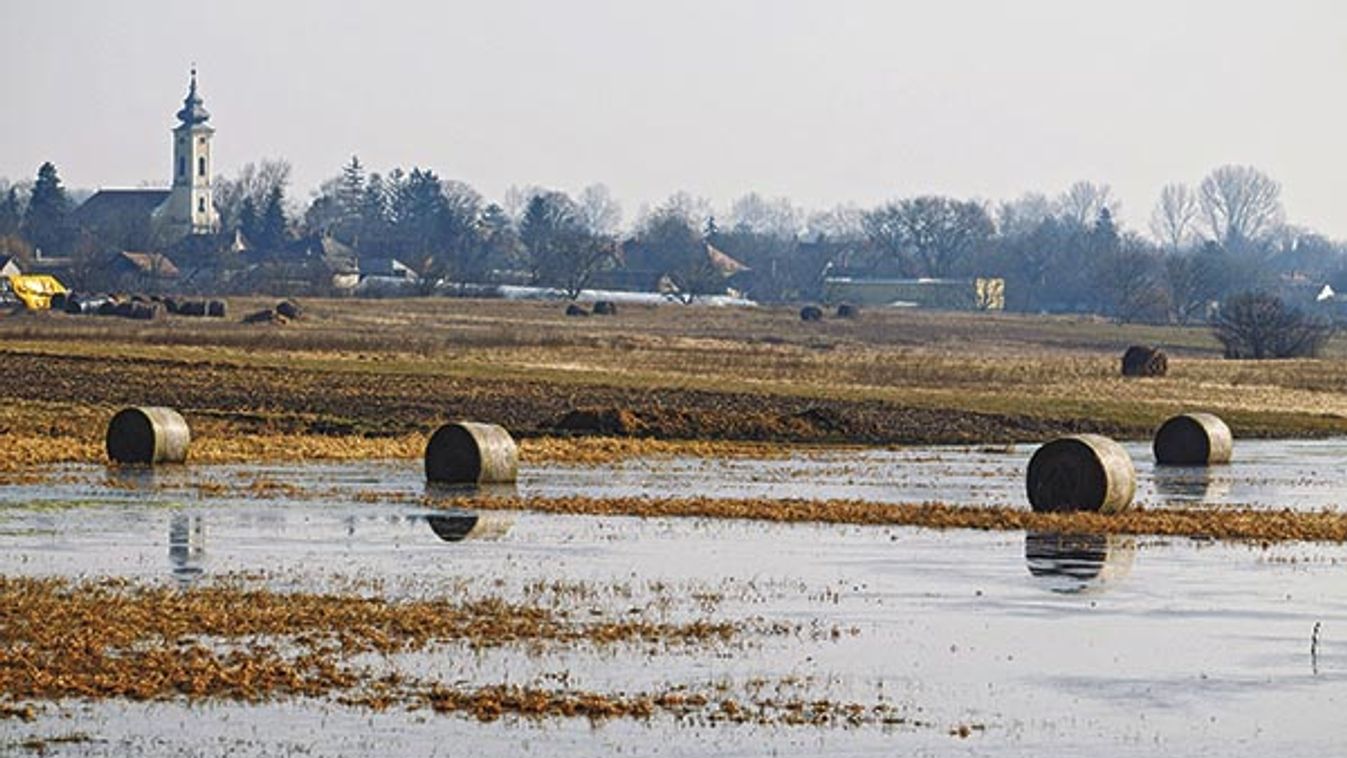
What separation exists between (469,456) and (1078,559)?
11.9 meters

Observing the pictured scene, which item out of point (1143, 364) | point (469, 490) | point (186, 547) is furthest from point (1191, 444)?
point (1143, 364)

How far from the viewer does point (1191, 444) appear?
49.3 metres

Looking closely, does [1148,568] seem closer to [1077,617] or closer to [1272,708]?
[1077,617]

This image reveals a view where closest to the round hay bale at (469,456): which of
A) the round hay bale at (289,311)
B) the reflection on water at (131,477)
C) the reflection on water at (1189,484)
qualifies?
the reflection on water at (131,477)

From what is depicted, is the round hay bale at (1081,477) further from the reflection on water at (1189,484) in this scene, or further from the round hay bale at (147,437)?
the round hay bale at (147,437)

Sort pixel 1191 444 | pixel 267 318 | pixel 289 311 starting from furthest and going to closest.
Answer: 1. pixel 289 311
2. pixel 267 318
3. pixel 1191 444

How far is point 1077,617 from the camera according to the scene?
989 inches

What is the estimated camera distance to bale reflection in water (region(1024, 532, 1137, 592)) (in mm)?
28219

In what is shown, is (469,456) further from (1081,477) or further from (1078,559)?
(1078,559)

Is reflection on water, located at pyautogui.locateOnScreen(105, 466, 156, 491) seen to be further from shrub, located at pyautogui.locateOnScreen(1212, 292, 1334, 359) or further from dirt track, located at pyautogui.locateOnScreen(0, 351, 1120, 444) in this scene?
shrub, located at pyautogui.locateOnScreen(1212, 292, 1334, 359)

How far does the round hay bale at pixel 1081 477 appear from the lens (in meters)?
35.3

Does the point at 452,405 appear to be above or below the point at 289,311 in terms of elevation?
below

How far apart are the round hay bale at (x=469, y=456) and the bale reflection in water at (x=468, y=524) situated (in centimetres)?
381

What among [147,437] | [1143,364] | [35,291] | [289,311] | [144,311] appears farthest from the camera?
[35,291]
